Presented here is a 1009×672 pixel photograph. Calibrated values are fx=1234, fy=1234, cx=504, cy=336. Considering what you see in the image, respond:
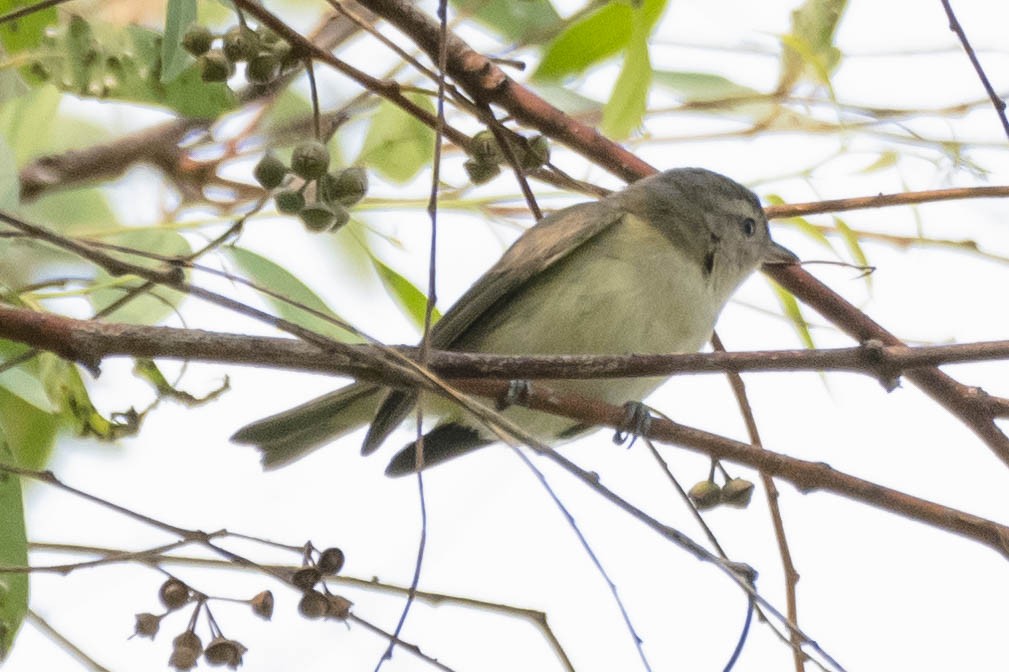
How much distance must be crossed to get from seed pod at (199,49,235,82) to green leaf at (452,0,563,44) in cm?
81

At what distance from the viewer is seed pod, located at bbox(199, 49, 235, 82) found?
2.18 metres

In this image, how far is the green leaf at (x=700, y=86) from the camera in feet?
10.0

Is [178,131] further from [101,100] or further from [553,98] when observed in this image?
[553,98]

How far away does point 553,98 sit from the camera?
2885 mm

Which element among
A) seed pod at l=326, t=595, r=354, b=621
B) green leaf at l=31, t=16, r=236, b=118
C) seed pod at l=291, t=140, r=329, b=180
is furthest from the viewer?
green leaf at l=31, t=16, r=236, b=118

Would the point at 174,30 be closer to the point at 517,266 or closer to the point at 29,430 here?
the point at 29,430

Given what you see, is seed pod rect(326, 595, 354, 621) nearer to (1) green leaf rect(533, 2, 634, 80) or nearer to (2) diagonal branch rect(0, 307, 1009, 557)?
(2) diagonal branch rect(0, 307, 1009, 557)

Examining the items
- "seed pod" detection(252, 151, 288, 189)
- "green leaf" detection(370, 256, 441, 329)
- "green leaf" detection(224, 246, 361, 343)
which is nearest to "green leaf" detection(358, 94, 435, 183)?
"green leaf" detection(370, 256, 441, 329)

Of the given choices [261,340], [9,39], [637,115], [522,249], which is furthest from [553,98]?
[261,340]

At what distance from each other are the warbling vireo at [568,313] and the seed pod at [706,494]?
734 mm

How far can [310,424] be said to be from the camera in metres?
3.30

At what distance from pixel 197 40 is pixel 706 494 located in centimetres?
129

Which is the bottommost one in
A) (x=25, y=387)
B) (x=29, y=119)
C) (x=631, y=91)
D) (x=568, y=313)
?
(x=25, y=387)

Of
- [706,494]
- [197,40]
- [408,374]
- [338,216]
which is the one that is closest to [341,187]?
[338,216]
